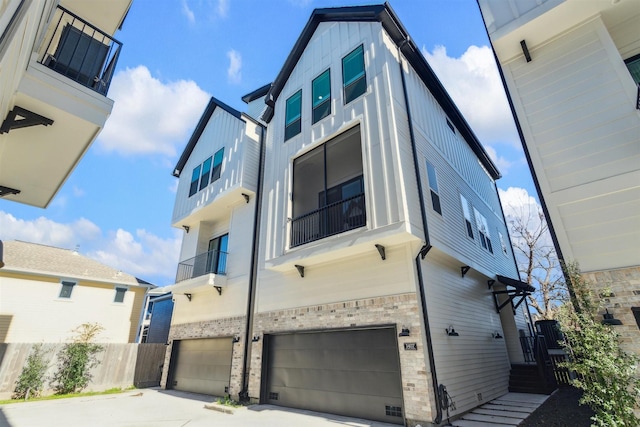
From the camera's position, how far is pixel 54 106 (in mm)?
4863

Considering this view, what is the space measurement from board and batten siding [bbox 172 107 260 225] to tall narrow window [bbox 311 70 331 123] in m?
3.68

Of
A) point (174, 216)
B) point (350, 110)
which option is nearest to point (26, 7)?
point (350, 110)

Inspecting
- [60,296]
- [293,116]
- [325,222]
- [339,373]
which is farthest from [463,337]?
[60,296]

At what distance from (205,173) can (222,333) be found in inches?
293

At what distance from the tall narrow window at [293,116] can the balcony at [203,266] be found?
5706 millimetres

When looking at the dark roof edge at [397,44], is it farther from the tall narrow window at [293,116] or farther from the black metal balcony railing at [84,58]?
the black metal balcony railing at [84,58]

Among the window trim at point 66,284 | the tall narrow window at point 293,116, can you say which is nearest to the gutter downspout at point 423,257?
the tall narrow window at point 293,116

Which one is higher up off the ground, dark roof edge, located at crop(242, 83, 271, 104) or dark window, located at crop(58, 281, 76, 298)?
dark roof edge, located at crop(242, 83, 271, 104)

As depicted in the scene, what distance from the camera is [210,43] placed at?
407 inches

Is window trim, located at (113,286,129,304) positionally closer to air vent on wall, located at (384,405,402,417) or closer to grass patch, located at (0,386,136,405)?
grass patch, located at (0,386,136,405)

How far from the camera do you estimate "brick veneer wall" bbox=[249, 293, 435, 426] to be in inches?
235

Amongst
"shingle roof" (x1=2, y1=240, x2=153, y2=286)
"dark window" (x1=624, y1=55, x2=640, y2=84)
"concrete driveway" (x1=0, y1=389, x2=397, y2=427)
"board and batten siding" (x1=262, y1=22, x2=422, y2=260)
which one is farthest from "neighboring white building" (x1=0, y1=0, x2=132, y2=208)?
"shingle roof" (x1=2, y1=240, x2=153, y2=286)

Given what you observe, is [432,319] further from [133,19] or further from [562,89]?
[133,19]

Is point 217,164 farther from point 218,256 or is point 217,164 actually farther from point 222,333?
point 222,333
